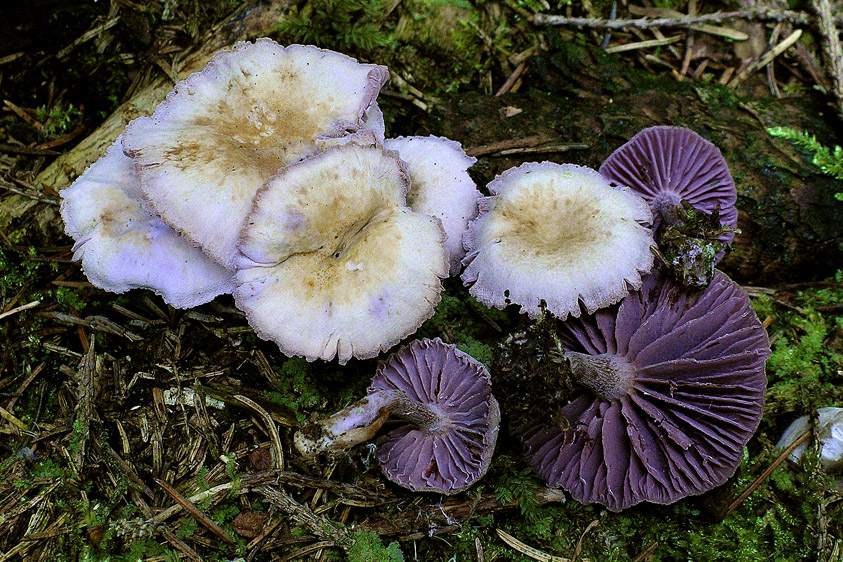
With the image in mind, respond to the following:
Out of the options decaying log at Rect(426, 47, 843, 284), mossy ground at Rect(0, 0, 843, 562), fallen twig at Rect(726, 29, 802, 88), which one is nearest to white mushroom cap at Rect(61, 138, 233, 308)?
mossy ground at Rect(0, 0, 843, 562)

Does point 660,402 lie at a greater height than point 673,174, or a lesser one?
lesser

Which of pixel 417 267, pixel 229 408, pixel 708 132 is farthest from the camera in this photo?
pixel 708 132

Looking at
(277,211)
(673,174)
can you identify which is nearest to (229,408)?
(277,211)

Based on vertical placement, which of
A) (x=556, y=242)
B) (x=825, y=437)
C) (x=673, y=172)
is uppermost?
(x=673, y=172)

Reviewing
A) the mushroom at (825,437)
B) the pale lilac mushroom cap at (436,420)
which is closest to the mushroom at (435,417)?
the pale lilac mushroom cap at (436,420)

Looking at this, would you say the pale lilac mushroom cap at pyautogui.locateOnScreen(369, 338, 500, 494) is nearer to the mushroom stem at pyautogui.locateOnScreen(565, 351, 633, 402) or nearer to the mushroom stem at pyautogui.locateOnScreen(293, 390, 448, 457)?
the mushroom stem at pyautogui.locateOnScreen(293, 390, 448, 457)

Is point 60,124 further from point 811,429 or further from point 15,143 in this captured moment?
point 811,429

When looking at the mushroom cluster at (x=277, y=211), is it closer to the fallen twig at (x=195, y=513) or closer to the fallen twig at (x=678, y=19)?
the fallen twig at (x=195, y=513)

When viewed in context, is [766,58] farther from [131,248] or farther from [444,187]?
[131,248]
